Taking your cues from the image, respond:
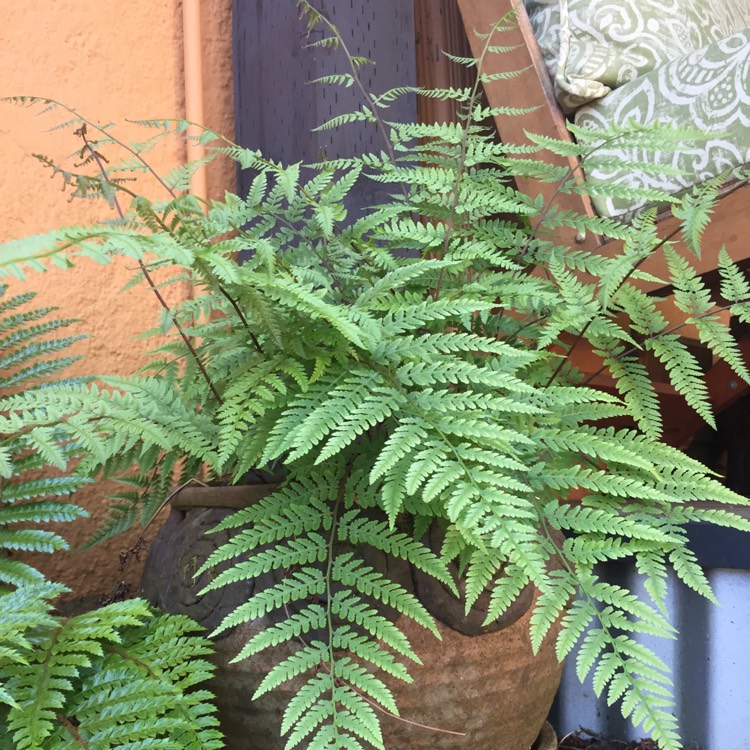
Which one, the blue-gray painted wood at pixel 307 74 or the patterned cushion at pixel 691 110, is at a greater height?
the blue-gray painted wood at pixel 307 74

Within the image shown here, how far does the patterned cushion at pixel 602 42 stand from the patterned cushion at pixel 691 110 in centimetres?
6

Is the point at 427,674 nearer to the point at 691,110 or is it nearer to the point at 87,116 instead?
the point at 691,110

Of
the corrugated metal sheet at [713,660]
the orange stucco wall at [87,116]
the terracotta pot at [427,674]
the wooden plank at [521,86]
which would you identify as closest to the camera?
the terracotta pot at [427,674]

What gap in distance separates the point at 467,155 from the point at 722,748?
104 centimetres

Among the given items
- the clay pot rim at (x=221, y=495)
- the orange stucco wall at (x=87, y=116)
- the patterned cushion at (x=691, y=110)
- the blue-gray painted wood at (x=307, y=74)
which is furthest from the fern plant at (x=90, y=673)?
the blue-gray painted wood at (x=307, y=74)

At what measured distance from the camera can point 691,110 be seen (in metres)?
1.43

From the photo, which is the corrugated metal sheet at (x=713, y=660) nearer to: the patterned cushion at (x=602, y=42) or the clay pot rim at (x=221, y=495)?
the clay pot rim at (x=221, y=495)

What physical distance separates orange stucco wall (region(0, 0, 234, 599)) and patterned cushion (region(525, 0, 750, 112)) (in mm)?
Answer: 958

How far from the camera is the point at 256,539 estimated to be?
0.86 metres

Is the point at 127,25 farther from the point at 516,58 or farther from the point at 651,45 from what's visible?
the point at 651,45

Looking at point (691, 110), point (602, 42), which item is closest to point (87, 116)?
point (602, 42)

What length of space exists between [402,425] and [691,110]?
101 centimetres

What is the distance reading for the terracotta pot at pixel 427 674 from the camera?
90 centimetres

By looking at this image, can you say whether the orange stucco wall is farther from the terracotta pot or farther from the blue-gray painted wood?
the terracotta pot
